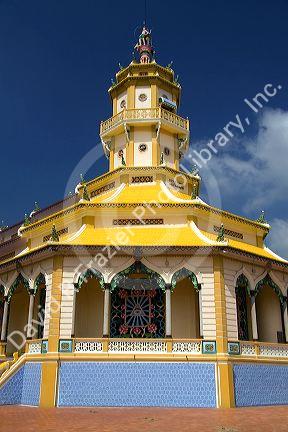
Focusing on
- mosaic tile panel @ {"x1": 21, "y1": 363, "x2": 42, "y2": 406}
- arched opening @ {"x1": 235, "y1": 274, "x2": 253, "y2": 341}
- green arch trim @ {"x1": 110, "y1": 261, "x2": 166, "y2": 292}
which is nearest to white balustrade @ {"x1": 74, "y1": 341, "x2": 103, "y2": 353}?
mosaic tile panel @ {"x1": 21, "y1": 363, "x2": 42, "y2": 406}

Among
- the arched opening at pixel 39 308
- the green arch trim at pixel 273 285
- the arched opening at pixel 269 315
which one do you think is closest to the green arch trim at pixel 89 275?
the arched opening at pixel 39 308

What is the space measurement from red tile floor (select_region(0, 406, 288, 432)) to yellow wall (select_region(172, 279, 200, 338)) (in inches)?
182

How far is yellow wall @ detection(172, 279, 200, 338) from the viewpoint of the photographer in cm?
2092

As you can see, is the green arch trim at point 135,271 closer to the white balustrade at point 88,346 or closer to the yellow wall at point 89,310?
the yellow wall at point 89,310

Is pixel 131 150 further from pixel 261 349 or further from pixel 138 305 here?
pixel 261 349

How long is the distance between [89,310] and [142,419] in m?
8.18

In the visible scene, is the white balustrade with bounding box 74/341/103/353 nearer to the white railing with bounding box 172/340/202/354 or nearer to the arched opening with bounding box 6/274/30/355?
the white railing with bounding box 172/340/202/354

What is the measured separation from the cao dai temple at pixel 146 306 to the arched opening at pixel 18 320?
0.21ft

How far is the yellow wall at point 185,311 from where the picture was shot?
2092cm

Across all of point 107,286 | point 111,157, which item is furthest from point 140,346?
point 111,157

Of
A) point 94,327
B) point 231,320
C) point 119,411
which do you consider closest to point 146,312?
point 94,327

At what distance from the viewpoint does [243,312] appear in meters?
22.2

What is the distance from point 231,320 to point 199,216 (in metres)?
5.89

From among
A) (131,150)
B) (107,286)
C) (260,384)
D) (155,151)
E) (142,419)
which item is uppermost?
(131,150)
